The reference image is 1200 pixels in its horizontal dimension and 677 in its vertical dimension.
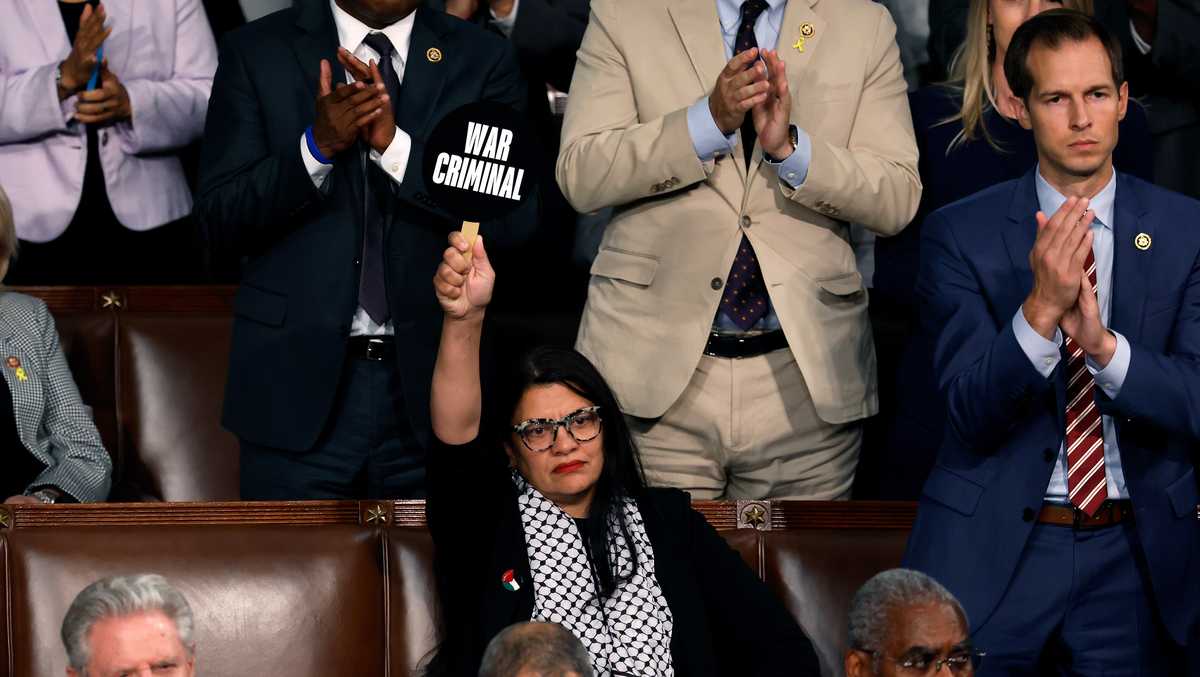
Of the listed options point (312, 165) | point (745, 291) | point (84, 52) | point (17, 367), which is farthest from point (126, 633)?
point (84, 52)

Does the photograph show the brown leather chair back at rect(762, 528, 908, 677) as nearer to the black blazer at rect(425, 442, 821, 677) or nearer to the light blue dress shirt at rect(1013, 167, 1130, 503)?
the black blazer at rect(425, 442, 821, 677)

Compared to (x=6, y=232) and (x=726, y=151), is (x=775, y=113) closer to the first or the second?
(x=726, y=151)

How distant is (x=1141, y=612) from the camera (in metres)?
2.84

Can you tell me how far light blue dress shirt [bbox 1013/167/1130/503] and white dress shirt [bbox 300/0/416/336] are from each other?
45.7 inches

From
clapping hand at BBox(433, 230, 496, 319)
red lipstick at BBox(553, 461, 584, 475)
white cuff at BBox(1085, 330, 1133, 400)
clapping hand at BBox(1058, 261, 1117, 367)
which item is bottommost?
red lipstick at BBox(553, 461, 584, 475)

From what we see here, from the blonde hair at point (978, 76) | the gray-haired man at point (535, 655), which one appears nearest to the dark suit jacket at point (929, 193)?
the blonde hair at point (978, 76)

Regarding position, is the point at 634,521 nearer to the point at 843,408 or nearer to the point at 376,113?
the point at 843,408

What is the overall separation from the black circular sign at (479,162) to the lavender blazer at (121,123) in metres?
1.45

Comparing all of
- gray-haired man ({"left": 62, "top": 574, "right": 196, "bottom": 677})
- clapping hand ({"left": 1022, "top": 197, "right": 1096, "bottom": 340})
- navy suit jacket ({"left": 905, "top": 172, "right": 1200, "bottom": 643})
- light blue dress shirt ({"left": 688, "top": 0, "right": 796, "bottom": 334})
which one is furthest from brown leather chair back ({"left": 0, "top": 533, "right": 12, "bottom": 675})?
clapping hand ({"left": 1022, "top": 197, "right": 1096, "bottom": 340})

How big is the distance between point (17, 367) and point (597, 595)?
1360 mm

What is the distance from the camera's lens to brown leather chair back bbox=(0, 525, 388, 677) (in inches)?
127

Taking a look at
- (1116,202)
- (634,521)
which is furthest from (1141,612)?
(634,521)

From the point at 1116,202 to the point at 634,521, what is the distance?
95 cm

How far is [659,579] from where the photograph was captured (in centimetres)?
314
